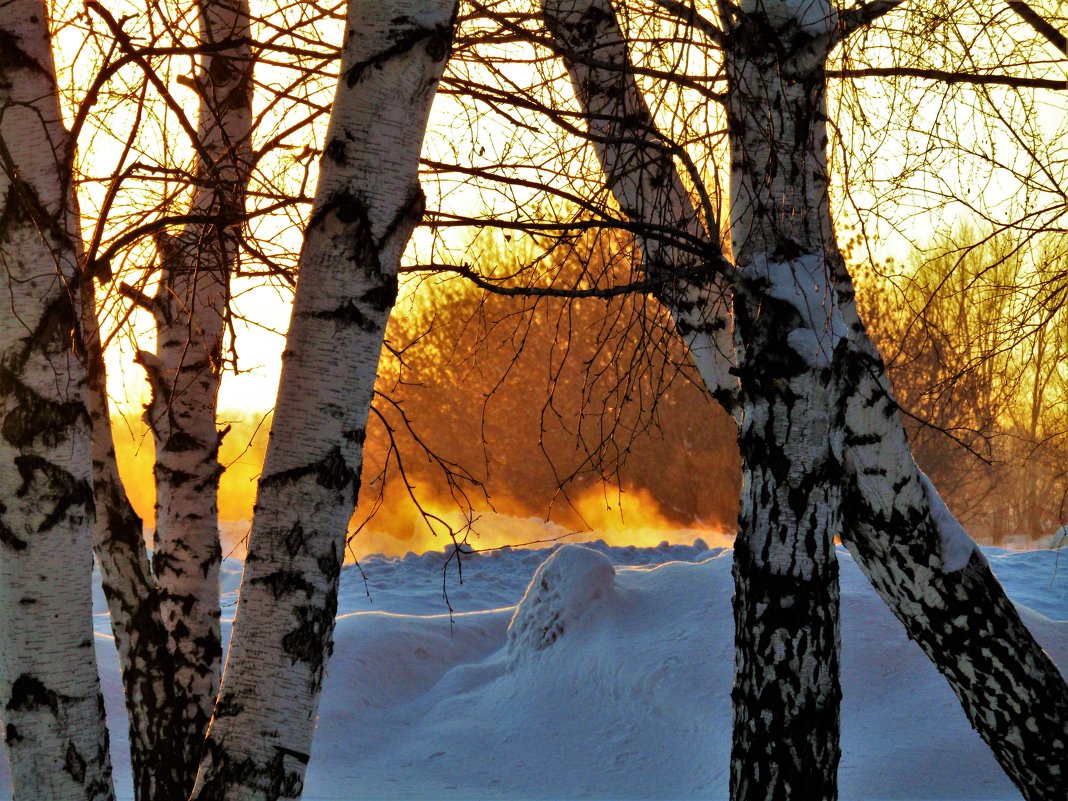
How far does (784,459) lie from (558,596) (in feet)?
20.7

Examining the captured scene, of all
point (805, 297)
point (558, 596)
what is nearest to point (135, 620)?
point (805, 297)

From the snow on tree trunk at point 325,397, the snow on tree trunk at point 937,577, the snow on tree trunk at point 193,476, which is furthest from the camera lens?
the snow on tree trunk at point 193,476

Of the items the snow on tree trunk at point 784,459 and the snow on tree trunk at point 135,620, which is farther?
the snow on tree trunk at point 135,620

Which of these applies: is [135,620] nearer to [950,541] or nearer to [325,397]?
[325,397]

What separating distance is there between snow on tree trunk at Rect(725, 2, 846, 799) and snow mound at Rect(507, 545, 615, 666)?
5.86m

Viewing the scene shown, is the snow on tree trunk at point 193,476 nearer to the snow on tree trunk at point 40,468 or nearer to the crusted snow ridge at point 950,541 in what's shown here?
the snow on tree trunk at point 40,468

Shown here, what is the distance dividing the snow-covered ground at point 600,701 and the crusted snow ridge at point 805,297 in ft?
10.3

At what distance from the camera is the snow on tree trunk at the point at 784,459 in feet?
11.0

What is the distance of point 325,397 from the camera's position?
2.26 metres

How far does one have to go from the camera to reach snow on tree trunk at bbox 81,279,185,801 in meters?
3.97

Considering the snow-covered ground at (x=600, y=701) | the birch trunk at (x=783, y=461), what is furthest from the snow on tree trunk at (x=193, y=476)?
the birch trunk at (x=783, y=461)

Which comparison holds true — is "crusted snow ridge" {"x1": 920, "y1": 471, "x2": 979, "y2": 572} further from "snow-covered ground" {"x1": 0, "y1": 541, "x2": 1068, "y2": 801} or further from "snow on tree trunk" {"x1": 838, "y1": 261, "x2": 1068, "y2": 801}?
"snow-covered ground" {"x1": 0, "y1": 541, "x2": 1068, "y2": 801}

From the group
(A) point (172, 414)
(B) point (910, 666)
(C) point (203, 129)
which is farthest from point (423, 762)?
(C) point (203, 129)

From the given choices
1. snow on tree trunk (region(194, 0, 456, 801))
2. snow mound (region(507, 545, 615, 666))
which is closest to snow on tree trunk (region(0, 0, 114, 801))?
snow on tree trunk (region(194, 0, 456, 801))
